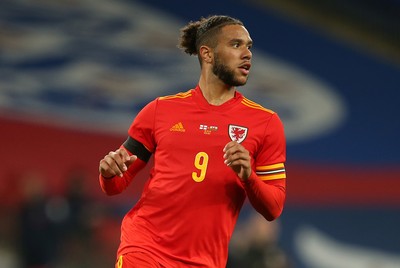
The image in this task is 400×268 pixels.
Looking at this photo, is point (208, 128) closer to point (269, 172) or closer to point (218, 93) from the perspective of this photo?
point (218, 93)

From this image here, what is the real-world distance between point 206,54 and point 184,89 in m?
6.75

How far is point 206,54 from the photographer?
4680 mm

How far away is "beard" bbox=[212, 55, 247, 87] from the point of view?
14.7 ft

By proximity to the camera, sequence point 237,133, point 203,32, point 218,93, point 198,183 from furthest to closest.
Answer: point 203,32, point 218,93, point 237,133, point 198,183

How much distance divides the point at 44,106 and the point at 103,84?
0.82m

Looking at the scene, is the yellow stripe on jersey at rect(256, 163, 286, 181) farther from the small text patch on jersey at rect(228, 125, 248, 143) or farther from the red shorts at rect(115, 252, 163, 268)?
the red shorts at rect(115, 252, 163, 268)

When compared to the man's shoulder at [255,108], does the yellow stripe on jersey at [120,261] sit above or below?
below

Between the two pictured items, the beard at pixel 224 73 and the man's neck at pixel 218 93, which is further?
the man's neck at pixel 218 93

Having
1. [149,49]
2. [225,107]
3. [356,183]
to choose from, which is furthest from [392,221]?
[225,107]

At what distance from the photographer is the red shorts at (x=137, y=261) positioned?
4.17 meters

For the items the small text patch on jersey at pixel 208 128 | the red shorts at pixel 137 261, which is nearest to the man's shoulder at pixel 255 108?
the small text patch on jersey at pixel 208 128

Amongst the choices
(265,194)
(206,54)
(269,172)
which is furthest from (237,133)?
(206,54)

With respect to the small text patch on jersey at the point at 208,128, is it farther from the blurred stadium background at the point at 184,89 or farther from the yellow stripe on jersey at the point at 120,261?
the blurred stadium background at the point at 184,89

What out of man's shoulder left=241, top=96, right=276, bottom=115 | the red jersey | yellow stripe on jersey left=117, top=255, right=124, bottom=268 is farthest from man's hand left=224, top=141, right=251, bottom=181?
yellow stripe on jersey left=117, top=255, right=124, bottom=268
